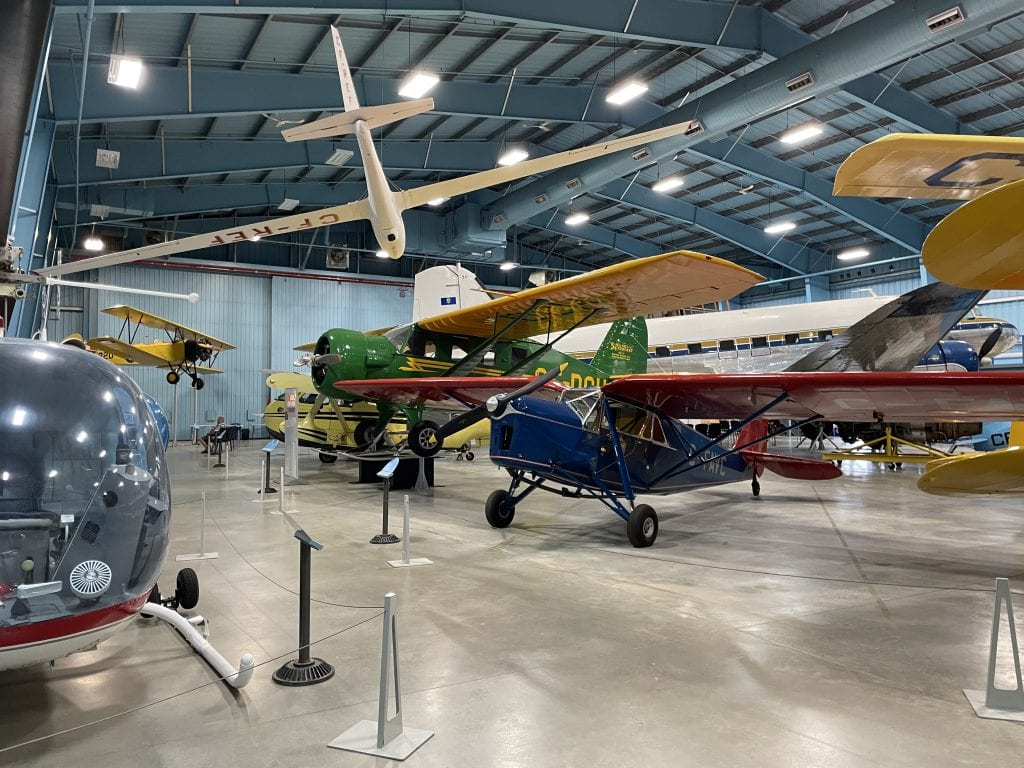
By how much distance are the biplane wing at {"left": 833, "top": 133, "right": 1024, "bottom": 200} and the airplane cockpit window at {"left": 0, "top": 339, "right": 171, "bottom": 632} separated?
131 inches

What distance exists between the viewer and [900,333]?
437 inches

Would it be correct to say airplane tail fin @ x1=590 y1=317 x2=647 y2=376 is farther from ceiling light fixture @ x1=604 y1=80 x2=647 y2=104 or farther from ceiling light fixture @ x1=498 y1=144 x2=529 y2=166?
ceiling light fixture @ x1=498 y1=144 x2=529 y2=166

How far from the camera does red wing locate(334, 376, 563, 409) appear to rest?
878 centimetres

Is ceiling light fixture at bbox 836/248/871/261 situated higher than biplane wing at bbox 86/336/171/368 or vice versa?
ceiling light fixture at bbox 836/248/871/261

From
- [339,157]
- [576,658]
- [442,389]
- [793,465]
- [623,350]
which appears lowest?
[576,658]

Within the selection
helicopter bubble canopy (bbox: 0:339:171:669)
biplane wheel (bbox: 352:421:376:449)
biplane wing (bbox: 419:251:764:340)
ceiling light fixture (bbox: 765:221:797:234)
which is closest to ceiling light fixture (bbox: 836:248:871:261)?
ceiling light fixture (bbox: 765:221:797:234)

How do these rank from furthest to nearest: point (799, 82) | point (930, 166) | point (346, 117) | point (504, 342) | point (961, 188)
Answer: point (799, 82) < point (504, 342) < point (346, 117) < point (961, 188) < point (930, 166)

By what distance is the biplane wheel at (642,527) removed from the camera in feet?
23.2

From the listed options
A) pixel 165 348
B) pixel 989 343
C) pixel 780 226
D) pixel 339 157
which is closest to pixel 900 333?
pixel 989 343

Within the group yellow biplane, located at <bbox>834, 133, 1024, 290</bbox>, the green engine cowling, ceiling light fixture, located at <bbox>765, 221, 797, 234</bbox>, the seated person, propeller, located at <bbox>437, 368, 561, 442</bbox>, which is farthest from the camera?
ceiling light fixture, located at <bbox>765, 221, 797, 234</bbox>

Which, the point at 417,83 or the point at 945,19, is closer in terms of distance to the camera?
the point at 945,19

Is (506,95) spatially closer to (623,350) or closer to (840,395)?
(623,350)

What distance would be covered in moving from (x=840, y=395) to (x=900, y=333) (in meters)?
5.75

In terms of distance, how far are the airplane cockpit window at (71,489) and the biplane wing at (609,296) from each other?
573cm
